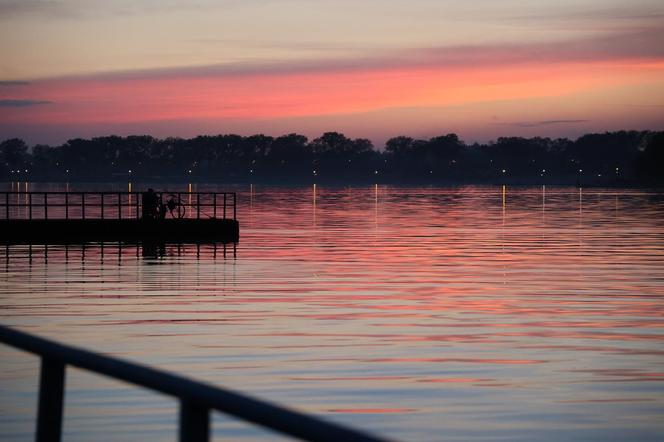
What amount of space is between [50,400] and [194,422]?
1.33 meters

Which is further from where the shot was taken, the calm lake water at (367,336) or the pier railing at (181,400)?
the calm lake water at (367,336)

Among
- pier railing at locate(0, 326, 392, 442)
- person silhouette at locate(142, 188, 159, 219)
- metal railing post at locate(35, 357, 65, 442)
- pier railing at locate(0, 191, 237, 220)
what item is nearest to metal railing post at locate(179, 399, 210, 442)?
pier railing at locate(0, 326, 392, 442)

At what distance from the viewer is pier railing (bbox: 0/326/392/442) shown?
3002 millimetres

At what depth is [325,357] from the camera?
23641mm

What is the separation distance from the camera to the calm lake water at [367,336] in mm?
17766

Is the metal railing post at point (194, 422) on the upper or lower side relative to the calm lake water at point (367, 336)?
upper

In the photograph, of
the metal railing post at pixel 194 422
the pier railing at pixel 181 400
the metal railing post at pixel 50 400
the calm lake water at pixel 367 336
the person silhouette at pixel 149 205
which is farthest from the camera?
the person silhouette at pixel 149 205

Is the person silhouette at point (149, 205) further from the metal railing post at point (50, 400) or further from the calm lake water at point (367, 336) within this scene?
the metal railing post at point (50, 400)

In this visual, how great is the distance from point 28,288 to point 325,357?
19.4 m

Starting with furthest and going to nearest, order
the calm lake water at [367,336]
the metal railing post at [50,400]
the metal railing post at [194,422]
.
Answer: the calm lake water at [367,336] → the metal railing post at [50,400] → the metal railing post at [194,422]

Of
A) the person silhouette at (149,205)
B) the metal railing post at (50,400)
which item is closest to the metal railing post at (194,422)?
the metal railing post at (50,400)

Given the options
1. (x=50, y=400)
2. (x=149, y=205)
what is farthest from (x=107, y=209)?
(x=50, y=400)

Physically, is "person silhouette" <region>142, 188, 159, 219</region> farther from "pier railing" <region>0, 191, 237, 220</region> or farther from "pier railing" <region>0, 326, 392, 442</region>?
"pier railing" <region>0, 326, 392, 442</region>

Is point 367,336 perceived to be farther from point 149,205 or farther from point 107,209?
point 107,209
